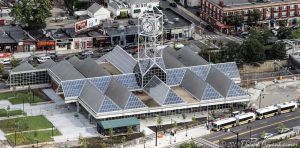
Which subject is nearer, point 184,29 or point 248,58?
point 248,58

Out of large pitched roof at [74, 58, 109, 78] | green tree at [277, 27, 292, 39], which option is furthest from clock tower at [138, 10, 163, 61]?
green tree at [277, 27, 292, 39]

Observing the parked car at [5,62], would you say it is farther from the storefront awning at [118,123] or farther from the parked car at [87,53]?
the storefront awning at [118,123]

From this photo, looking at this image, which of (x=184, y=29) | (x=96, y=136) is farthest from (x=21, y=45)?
(x=96, y=136)

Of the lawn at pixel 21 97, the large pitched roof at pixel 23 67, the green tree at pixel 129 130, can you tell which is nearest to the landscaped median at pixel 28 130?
the lawn at pixel 21 97

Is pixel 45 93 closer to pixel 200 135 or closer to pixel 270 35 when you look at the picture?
pixel 200 135

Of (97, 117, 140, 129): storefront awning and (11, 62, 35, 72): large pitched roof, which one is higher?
(11, 62, 35, 72): large pitched roof

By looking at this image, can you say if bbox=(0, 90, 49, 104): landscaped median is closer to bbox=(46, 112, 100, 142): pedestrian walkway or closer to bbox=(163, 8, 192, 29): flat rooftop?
bbox=(46, 112, 100, 142): pedestrian walkway
